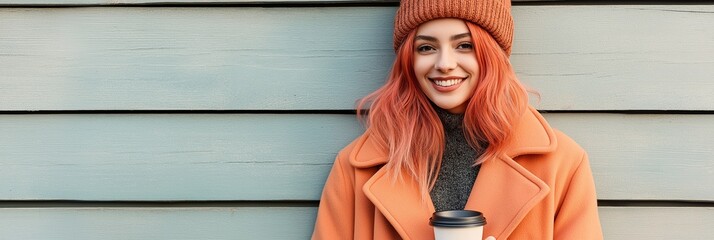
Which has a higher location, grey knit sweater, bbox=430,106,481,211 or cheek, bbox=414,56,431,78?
cheek, bbox=414,56,431,78

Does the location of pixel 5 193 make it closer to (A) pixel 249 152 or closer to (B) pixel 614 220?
(A) pixel 249 152

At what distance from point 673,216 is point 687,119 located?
26cm

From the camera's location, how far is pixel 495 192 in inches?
64.8

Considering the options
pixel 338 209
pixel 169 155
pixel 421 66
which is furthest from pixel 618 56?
pixel 169 155

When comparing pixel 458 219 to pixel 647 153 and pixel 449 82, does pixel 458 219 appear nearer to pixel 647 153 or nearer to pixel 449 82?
pixel 449 82

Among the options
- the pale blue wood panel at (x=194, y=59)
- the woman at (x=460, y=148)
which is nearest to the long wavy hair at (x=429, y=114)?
the woman at (x=460, y=148)

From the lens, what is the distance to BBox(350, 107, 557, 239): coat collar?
160 cm

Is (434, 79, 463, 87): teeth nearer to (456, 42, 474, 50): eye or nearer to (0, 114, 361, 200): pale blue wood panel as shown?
(456, 42, 474, 50): eye

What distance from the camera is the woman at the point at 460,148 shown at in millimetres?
1632

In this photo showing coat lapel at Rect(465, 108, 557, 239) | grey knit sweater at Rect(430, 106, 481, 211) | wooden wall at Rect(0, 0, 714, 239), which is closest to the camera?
coat lapel at Rect(465, 108, 557, 239)

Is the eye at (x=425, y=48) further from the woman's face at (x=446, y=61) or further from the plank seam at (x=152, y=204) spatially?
the plank seam at (x=152, y=204)

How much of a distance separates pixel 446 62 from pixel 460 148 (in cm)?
25

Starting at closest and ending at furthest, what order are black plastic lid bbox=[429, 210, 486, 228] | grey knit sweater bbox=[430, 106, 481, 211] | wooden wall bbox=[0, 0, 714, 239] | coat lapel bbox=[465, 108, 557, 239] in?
black plastic lid bbox=[429, 210, 486, 228], coat lapel bbox=[465, 108, 557, 239], grey knit sweater bbox=[430, 106, 481, 211], wooden wall bbox=[0, 0, 714, 239]

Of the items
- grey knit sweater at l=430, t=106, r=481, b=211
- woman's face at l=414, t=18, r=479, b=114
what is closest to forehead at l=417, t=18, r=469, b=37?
woman's face at l=414, t=18, r=479, b=114
